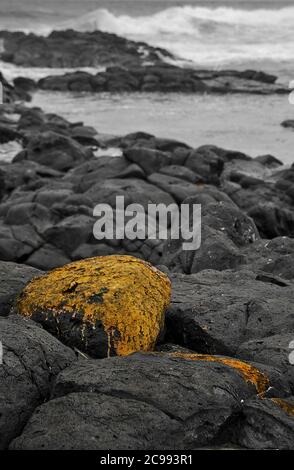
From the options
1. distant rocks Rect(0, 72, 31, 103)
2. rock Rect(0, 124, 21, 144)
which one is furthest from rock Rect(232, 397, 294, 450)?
distant rocks Rect(0, 72, 31, 103)

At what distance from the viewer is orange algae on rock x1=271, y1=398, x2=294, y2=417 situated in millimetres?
4409

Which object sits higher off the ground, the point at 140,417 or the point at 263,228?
the point at 140,417

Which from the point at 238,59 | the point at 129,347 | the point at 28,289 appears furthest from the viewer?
the point at 238,59

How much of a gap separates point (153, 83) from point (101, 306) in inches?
1414

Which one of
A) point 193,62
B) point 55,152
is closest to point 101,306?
point 55,152

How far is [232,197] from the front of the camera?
17.0 m

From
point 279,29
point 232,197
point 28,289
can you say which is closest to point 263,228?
point 232,197

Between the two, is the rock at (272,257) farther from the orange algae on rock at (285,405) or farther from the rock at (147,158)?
the rock at (147,158)

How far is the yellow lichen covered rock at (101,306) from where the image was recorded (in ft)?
17.6

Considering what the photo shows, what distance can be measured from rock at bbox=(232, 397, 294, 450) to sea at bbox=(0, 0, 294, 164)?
19.5 metres

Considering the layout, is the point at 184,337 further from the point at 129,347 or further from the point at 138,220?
the point at 138,220

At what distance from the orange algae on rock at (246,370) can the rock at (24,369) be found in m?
0.98

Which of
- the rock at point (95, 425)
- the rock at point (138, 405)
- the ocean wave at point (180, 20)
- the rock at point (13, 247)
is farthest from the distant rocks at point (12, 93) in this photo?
the ocean wave at point (180, 20)
